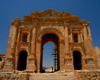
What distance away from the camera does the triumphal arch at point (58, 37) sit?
15.2 meters

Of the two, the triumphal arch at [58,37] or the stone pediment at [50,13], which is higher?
the stone pediment at [50,13]

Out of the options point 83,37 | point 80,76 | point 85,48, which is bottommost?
point 80,76

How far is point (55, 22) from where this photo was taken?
685 inches

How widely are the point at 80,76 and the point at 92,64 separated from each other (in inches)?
271

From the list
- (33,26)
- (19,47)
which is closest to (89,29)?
(33,26)

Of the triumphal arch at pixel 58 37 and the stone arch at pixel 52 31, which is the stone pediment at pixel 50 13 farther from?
the stone arch at pixel 52 31

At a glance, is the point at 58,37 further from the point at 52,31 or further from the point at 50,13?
the point at 50,13

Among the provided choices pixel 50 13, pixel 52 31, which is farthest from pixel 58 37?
pixel 50 13

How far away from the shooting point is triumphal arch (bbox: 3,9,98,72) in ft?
49.9

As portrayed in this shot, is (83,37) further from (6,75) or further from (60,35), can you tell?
(6,75)

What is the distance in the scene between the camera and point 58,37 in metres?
17.2

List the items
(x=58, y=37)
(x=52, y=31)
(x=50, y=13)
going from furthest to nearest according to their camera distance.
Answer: (x=50, y=13), (x=58, y=37), (x=52, y=31)

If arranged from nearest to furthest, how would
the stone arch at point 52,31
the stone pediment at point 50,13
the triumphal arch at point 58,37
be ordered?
the triumphal arch at point 58,37, the stone arch at point 52,31, the stone pediment at point 50,13

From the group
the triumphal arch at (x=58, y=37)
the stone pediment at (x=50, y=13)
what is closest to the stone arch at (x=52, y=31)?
the triumphal arch at (x=58, y=37)
